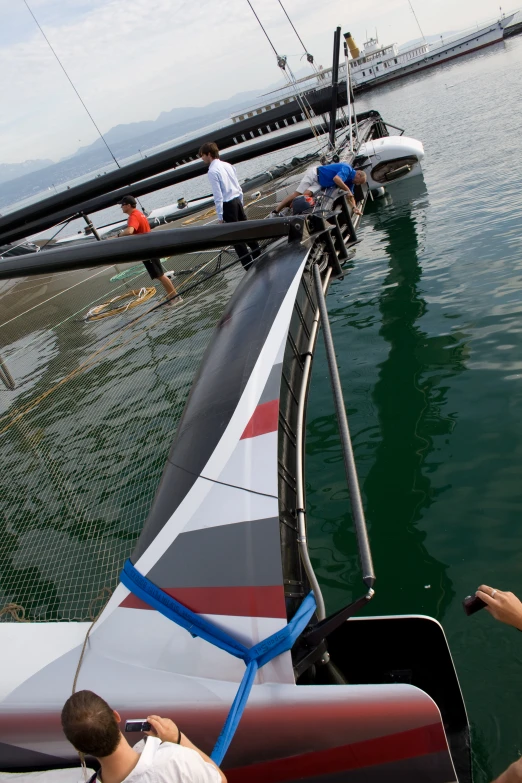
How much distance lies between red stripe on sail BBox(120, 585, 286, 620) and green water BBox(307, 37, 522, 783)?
1380 millimetres

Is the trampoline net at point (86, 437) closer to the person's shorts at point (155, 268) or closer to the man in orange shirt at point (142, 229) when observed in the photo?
the man in orange shirt at point (142, 229)

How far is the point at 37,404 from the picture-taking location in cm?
832

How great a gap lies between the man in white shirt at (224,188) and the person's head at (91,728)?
618cm

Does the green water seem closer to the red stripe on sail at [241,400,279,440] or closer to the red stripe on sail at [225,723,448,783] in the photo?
the red stripe on sail at [225,723,448,783]

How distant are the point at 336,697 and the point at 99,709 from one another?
1.05m

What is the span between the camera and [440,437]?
565 cm

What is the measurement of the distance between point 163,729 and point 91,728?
42 cm

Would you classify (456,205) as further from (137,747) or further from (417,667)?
(137,747)

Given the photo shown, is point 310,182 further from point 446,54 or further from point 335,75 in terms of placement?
point 446,54

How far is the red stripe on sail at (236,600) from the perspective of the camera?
115 inches

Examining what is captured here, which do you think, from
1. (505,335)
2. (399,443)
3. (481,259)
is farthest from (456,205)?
(399,443)

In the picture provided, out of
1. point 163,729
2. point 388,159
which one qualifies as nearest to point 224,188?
point 163,729

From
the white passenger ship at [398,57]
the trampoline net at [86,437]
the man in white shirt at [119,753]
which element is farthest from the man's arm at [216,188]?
the white passenger ship at [398,57]

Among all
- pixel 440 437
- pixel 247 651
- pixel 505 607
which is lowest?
pixel 440 437
